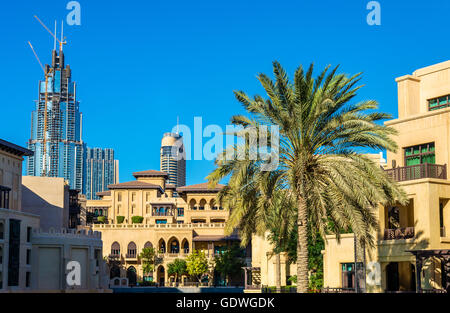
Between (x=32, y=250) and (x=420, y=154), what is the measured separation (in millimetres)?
44380

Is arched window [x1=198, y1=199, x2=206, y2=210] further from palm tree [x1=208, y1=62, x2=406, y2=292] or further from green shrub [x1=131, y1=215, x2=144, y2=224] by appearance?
palm tree [x1=208, y1=62, x2=406, y2=292]

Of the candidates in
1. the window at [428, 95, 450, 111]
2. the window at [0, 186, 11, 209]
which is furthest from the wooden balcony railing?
the window at [0, 186, 11, 209]

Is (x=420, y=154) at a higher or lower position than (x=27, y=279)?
higher

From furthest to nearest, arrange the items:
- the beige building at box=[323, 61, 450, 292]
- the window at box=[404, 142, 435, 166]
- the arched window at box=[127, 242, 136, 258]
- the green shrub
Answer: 1. the green shrub
2. the arched window at box=[127, 242, 136, 258]
3. the window at box=[404, 142, 435, 166]
4. the beige building at box=[323, 61, 450, 292]

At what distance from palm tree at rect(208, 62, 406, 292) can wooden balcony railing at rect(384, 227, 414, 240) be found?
7.71 m

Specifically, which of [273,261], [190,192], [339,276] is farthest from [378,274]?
[190,192]

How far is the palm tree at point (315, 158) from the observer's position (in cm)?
3066

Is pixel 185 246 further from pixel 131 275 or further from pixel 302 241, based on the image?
pixel 302 241

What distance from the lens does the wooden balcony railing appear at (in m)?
39.2

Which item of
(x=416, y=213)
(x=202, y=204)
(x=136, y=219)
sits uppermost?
(x=202, y=204)

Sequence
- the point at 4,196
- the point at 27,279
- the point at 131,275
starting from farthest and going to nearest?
1. the point at 131,275
2. the point at 4,196
3. the point at 27,279

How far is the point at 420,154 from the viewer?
136 ft

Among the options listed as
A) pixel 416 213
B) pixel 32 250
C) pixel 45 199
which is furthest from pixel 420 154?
pixel 45 199

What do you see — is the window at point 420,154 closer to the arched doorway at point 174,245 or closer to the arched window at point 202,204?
the arched doorway at point 174,245
